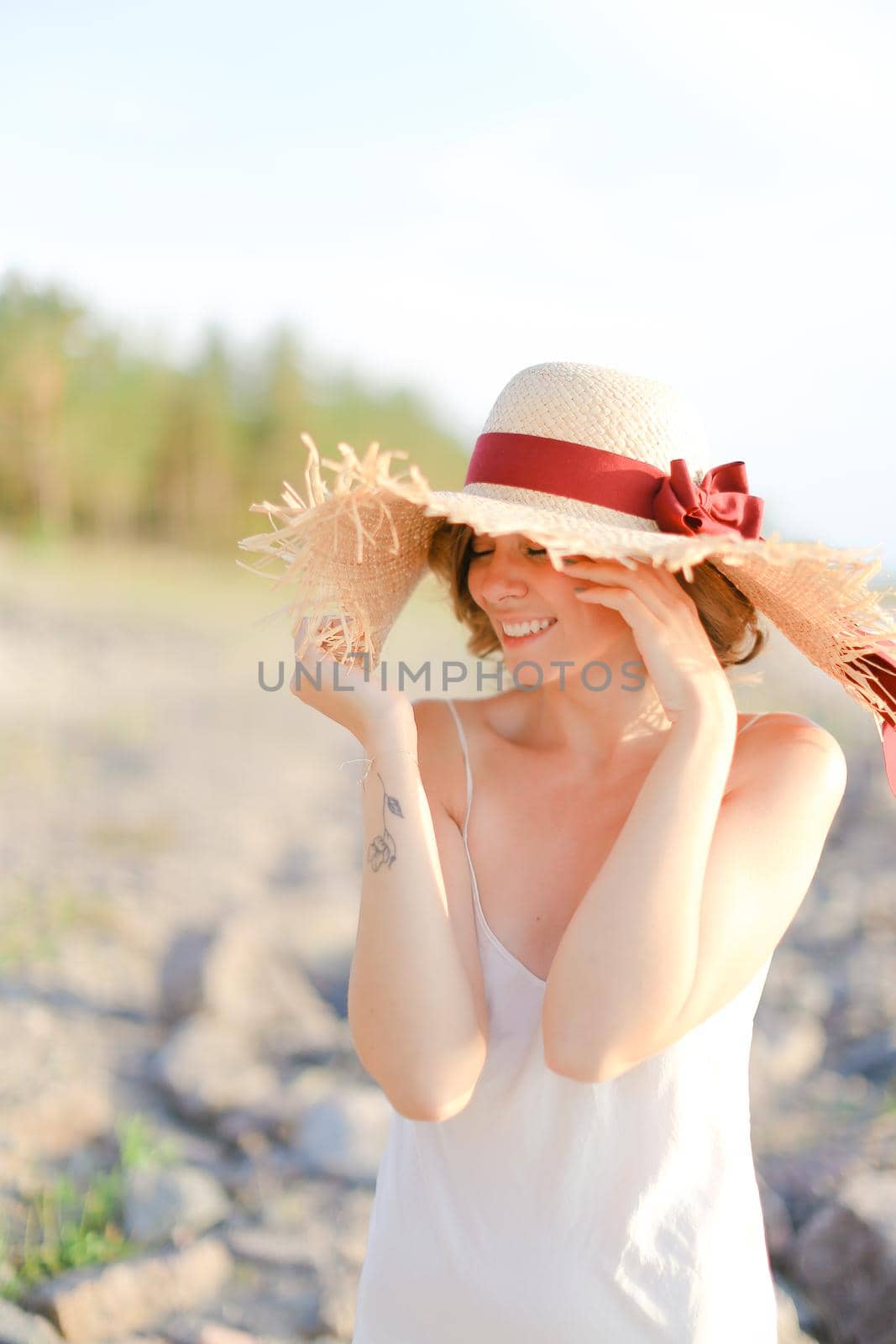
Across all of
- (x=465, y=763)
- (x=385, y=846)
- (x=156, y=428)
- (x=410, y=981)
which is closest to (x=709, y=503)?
(x=465, y=763)

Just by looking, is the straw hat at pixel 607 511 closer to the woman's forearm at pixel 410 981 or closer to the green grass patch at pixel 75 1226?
the woman's forearm at pixel 410 981

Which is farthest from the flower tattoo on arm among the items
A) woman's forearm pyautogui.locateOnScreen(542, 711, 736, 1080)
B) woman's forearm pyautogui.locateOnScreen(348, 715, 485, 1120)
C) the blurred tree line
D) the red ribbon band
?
the blurred tree line

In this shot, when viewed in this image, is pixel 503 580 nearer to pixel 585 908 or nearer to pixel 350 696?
pixel 350 696

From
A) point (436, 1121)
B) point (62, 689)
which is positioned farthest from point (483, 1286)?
point (62, 689)

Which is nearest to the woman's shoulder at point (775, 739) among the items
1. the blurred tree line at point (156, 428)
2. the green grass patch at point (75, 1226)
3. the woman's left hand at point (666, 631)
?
the woman's left hand at point (666, 631)

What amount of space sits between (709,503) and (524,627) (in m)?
0.38

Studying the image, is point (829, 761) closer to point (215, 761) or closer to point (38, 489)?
point (215, 761)

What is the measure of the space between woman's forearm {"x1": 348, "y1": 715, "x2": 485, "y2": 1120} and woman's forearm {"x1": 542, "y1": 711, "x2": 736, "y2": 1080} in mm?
143

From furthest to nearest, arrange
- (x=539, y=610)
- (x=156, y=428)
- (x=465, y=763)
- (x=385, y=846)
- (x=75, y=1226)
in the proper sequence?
(x=156, y=428), (x=75, y=1226), (x=465, y=763), (x=539, y=610), (x=385, y=846)

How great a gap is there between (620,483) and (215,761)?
9202 millimetres

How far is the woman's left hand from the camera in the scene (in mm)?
1790

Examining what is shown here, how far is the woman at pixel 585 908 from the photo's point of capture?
1734mm

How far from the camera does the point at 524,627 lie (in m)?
2.07

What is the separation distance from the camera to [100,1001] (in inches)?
194
